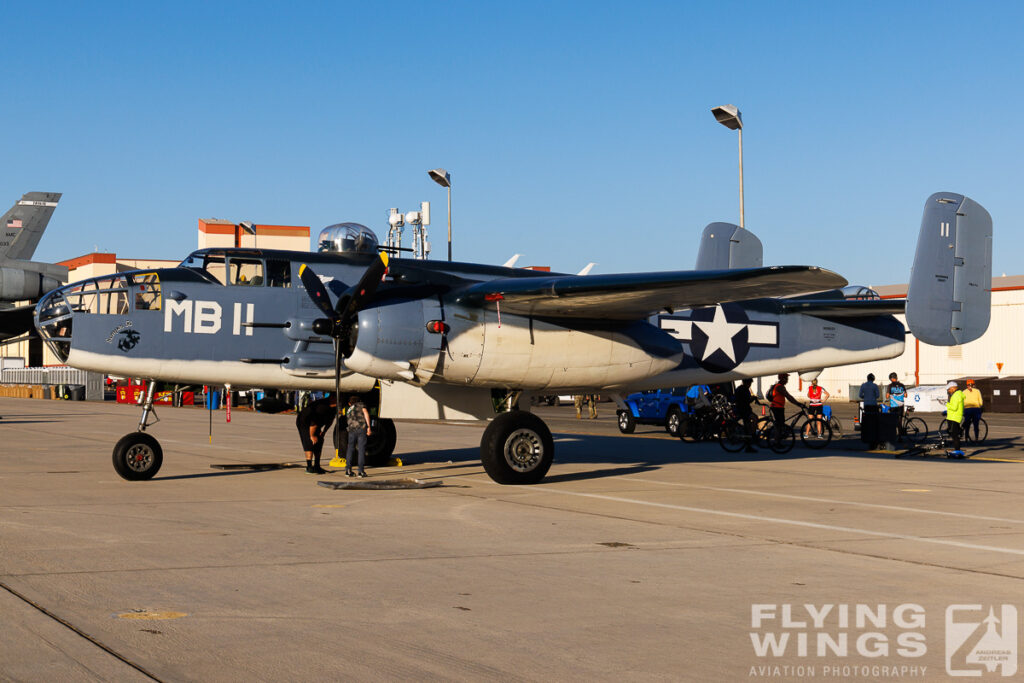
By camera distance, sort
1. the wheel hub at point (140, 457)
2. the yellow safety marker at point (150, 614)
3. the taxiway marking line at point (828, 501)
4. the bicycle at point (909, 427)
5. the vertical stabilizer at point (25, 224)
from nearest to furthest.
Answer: the yellow safety marker at point (150, 614) < the taxiway marking line at point (828, 501) < the wheel hub at point (140, 457) < the bicycle at point (909, 427) < the vertical stabilizer at point (25, 224)

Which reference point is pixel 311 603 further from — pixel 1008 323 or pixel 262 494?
pixel 1008 323

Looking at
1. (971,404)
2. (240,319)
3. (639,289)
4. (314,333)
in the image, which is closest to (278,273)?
(240,319)

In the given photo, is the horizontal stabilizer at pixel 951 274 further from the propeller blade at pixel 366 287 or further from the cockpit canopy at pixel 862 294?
the propeller blade at pixel 366 287

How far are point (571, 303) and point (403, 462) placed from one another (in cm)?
706

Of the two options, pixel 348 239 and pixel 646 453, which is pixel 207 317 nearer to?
pixel 348 239

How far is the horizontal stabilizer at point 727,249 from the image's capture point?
24.8 metres

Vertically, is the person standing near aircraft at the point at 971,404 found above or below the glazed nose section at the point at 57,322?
below

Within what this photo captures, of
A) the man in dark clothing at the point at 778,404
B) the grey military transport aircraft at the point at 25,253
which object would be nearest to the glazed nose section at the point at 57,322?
the man in dark clothing at the point at 778,404

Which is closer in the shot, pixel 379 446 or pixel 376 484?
pixel 376 484

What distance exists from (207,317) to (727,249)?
13.4 metres

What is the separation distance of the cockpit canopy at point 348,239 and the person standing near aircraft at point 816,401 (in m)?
14.3

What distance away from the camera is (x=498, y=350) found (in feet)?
53.3

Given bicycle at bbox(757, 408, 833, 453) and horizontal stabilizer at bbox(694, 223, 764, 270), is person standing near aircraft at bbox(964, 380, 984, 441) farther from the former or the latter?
horizontal stabilizer at bbox(694, 223, 764, 270)

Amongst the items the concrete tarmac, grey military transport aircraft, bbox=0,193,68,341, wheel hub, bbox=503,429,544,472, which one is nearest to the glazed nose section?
the concrete tarmac
